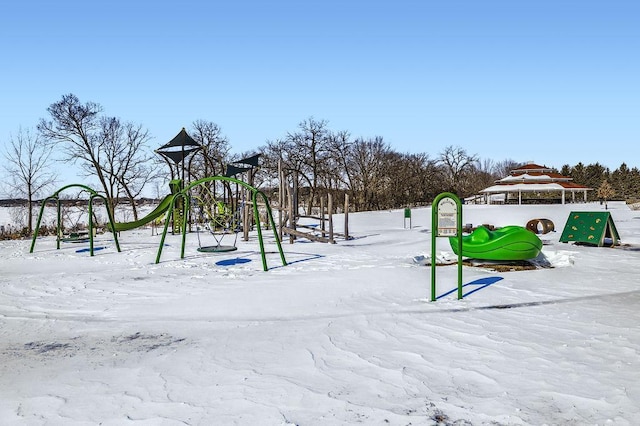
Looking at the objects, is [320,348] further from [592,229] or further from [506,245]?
[592,229]

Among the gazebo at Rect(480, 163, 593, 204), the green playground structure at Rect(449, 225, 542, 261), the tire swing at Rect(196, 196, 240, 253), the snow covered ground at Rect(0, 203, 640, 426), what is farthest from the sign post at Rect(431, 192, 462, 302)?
the gazebo at Rect(480, 163, 593, 204)

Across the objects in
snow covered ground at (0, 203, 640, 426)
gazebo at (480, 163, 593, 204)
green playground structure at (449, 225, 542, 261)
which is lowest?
snow covered ground at (0, 203, 640, 426)

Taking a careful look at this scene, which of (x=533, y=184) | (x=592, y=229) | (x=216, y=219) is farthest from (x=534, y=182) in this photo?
(x=216, y=219)

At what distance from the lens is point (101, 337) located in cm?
507

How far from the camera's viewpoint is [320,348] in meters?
4.52

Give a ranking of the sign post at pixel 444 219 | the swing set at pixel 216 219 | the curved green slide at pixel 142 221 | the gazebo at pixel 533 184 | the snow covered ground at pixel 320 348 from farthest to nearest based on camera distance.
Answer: the gazebo at pixel 533 184 < the curved green slide at pixel 142 221 < the swing set at pixel 216 219 < the sign post at pixel 444 219 < the snow covered ground at pixel 320 348

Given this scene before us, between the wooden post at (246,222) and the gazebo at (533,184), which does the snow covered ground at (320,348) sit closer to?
the wooden post at (246,222)

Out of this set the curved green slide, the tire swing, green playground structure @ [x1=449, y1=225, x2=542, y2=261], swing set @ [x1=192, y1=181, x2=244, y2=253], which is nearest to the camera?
green playground structure @ [x1=449, y1=225, x2=542, y2=261]

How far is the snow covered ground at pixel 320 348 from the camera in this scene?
3.23 m

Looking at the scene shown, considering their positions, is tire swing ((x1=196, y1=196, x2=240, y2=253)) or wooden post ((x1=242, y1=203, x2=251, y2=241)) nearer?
tire swing ((x1=196, y1=196, x2=240, y2=253))

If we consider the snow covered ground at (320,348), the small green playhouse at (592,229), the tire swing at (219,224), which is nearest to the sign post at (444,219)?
the snow covered ground at (320,348)

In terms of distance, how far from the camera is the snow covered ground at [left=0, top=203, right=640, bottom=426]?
3227 millimetres

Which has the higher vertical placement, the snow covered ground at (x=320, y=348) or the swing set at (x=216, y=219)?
the swing set at (x=216, y=219)

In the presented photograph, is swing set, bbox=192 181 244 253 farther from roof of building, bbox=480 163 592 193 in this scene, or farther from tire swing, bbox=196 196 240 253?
roof of building, bbox=480 163 592 193
